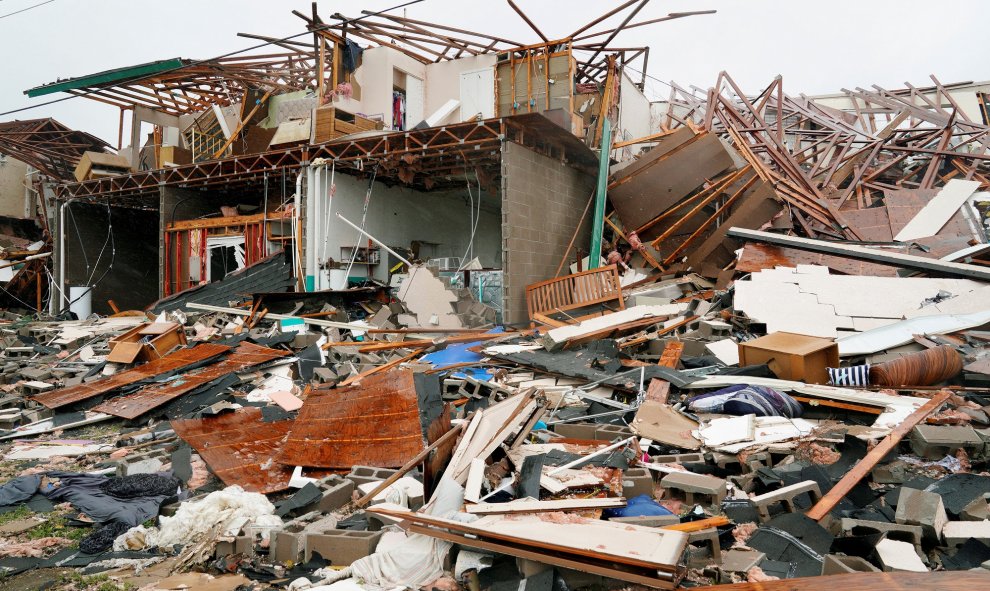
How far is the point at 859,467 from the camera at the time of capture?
4.19m

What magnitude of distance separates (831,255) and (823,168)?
690 centimetres

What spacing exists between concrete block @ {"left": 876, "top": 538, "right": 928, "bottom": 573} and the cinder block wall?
9.49 metres

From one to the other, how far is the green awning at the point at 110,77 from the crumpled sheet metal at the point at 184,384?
10.0 metres

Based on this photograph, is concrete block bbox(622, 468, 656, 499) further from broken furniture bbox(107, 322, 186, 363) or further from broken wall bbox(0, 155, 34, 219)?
broken wall bbox(0, 155, 34, 219)

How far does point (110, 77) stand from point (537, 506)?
1856 cm

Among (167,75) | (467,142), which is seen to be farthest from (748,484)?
(167,75)

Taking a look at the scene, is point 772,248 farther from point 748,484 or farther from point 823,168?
point 748,484

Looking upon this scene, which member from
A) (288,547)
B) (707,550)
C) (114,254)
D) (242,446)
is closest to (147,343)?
(242,446)

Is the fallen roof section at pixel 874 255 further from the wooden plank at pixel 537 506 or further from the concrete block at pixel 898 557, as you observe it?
→ the wooden plank at pixel 537 506

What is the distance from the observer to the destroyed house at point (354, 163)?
13820 mm

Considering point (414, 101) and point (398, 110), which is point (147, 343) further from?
point (414, 101)

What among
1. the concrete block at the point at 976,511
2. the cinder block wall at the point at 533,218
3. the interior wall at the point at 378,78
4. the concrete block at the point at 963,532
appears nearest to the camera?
the concrete block at the point at 963,532

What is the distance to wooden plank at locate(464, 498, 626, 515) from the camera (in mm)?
3322

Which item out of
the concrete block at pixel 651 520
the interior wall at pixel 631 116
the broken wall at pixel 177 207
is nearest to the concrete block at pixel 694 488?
the concrete block at pixel 651 520
